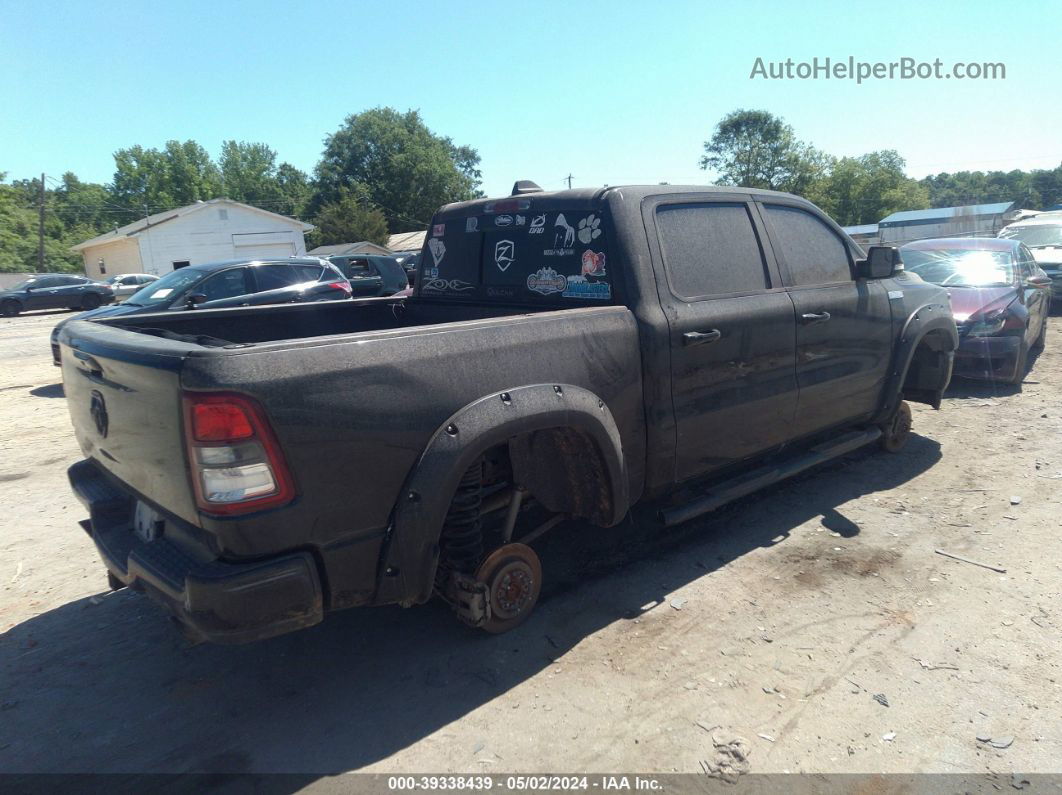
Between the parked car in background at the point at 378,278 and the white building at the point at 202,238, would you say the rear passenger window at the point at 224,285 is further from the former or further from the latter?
the white building at the point at 202,238

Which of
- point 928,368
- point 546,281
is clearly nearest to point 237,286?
point 546,281

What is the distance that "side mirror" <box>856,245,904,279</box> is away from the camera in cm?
459

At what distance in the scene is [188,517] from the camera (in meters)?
2.40

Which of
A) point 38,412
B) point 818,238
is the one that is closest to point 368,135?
point 38,412

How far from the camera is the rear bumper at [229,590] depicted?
7.48 feet

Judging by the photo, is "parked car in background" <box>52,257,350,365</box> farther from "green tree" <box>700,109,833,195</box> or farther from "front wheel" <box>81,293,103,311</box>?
"green tree" <box>700,109,833,195</box>

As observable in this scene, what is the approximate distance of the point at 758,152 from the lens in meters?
61.5

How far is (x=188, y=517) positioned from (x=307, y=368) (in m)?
0.65

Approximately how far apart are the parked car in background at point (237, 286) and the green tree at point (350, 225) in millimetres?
40663

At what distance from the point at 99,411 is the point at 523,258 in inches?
85.0

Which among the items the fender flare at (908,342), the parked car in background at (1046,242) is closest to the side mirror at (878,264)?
the fender flare at (908,342)

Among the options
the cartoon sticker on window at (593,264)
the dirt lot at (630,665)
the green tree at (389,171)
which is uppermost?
the green tree at (389,171)

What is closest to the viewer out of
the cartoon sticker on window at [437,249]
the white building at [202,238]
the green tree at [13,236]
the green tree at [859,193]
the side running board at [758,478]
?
the side running board at [758,478]

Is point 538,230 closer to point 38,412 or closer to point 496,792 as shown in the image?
point 496,792
